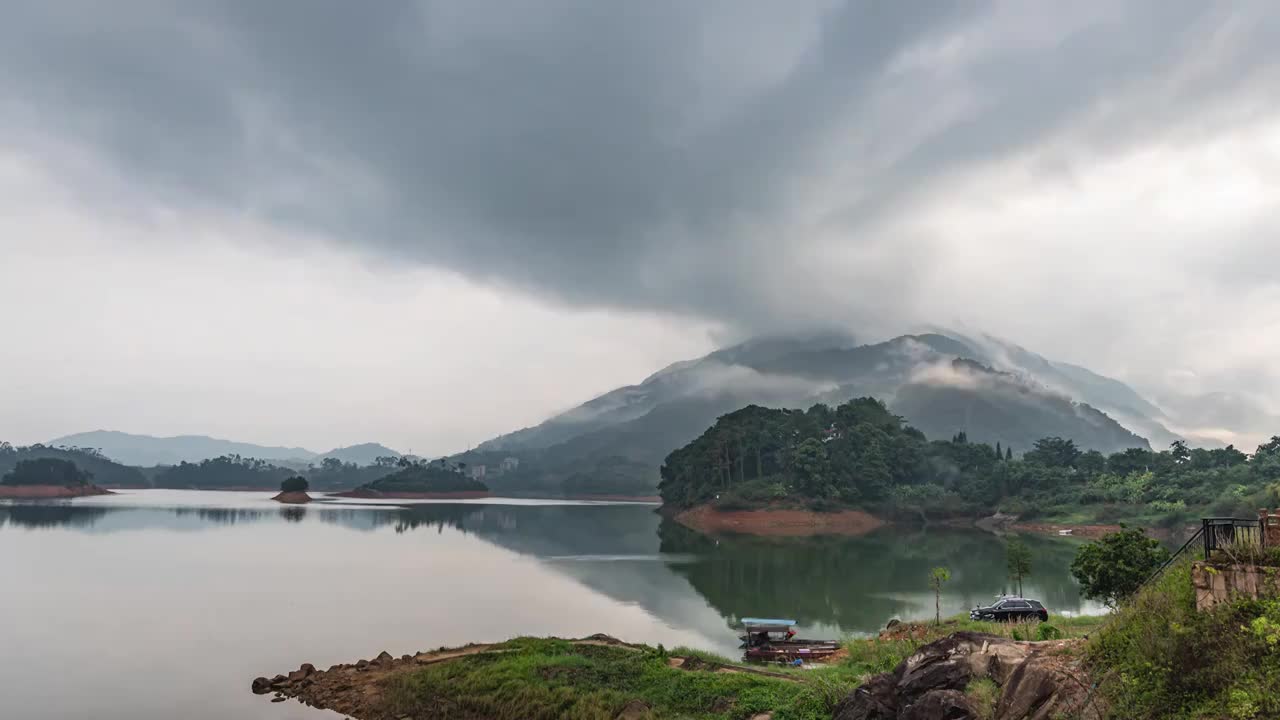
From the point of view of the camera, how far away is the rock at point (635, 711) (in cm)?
1947

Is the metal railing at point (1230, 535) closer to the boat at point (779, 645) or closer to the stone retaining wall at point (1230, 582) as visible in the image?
the stone retaining wall at point (1230, 582)

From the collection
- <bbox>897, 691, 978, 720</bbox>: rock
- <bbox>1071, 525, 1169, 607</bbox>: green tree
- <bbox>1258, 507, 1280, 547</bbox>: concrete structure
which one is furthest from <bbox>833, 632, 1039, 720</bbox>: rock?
<bbox>1071, 525, 1169, 607</bbox>: green tree

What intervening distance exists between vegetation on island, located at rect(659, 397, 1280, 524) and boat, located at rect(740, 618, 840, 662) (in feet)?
193

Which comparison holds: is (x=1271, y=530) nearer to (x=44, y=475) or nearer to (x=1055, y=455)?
(x=1055, y=455)

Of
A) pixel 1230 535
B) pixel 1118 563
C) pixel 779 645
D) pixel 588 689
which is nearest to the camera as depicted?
pixel 1230 535

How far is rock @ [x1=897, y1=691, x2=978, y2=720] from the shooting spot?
13453mm

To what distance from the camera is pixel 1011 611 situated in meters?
30.7

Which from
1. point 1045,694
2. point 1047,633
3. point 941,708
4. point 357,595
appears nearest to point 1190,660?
point 1045,694

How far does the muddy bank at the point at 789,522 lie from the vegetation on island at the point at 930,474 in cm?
221

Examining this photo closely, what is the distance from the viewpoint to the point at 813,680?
2067 cm

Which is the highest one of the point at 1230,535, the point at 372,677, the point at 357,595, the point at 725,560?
the point at 1230,535

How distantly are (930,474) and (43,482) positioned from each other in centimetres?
18722

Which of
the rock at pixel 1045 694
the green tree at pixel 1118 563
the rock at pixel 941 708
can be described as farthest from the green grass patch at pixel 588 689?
the green tree at pixel 1118 563

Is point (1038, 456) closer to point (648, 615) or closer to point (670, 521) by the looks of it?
point (670, 521)
